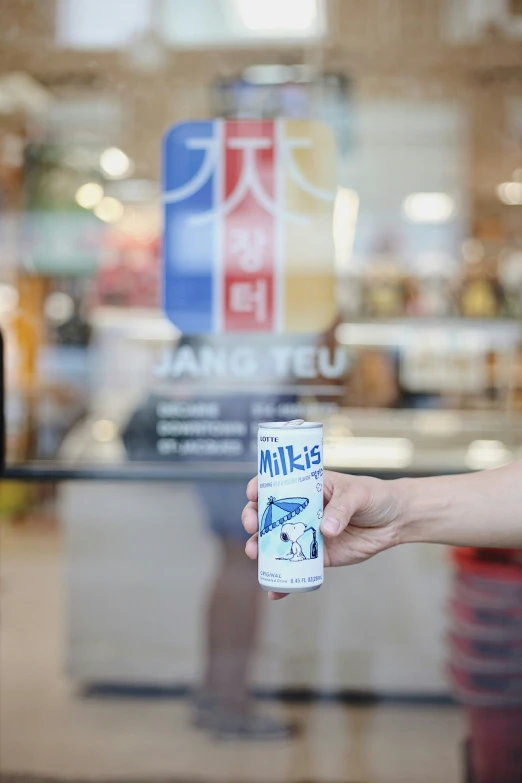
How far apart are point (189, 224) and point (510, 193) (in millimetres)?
1249

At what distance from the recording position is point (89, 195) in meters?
2.62

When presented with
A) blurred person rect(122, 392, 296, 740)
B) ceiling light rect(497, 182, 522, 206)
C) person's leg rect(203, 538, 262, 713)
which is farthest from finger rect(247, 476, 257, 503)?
ceiling light rect(497, 182, 522, 206)

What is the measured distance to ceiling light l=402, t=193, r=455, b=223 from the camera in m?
2.96

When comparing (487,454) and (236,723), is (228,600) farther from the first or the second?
(487,454)

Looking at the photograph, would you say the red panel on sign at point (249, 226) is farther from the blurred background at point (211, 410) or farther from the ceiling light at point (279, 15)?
the ceiling light at point (279, 15)

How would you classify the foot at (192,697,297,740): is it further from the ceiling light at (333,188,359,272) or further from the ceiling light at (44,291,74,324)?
the ceiling light at (333,188,359,272)

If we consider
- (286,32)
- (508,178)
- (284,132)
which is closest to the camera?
(284,132)

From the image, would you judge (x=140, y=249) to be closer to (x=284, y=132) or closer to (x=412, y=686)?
(x=284, y=132)

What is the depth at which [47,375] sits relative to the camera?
2.64 meters

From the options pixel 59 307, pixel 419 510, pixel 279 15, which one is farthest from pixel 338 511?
pixel 279 15

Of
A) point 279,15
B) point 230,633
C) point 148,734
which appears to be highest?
point 279,15

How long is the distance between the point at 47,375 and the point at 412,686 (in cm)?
150

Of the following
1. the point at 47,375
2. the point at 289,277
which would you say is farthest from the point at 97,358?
the point at 289,277

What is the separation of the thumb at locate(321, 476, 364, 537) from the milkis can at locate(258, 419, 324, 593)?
0.03 metres
